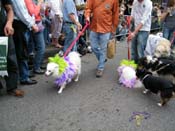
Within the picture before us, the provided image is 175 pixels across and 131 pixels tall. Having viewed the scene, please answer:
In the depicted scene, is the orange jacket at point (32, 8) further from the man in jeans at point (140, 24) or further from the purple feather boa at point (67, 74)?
the man in jeans at point (140, 24)

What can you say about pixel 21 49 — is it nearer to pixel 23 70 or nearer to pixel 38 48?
pixel 23 70

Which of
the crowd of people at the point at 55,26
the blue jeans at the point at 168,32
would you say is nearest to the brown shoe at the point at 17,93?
the crowd of people at the point at 55,26

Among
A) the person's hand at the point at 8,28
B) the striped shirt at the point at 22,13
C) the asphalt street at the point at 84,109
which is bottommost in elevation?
the asphalt street at the point at 84,109

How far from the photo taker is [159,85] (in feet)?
14.5

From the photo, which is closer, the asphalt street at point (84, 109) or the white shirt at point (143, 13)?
the asphalt street at point (84, 109)

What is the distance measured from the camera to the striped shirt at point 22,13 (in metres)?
4.45

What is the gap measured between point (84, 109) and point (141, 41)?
2.34 metres

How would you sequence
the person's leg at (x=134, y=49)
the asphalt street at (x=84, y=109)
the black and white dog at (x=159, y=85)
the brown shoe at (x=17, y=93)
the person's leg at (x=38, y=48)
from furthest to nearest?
the person's leg at (x=134, y=49) → the person's leg at (x=38, y=48) → the brown shoe at (x=17, y=93) → the black and white dog at (x=159, y=85) → the asphalt street at (x=84, y=109)

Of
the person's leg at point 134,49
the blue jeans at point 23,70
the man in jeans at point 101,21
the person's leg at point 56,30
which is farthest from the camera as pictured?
the person's leg at point 56,30

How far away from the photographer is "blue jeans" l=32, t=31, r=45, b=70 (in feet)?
18.0

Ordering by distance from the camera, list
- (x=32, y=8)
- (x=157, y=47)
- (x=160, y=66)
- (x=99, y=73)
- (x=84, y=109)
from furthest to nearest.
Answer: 1. (x=157, y=47)
2. (x=99, y=73)
3. (x=160, y=66)
4. (x=32, y=8)
5. (x=84, y=109)

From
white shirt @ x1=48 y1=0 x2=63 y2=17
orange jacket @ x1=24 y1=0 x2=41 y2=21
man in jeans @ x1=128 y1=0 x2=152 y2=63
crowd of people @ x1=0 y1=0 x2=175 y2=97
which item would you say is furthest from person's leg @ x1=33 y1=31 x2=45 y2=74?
man in jeans @ x1=128 y1=0 x2=152 y2=63

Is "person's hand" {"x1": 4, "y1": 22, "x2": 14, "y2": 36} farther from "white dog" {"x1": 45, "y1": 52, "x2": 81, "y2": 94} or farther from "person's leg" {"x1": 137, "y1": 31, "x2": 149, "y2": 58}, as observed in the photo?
"person's leg" {"x1": 137, "y1": 31, "x2": 149, "y2": 58}

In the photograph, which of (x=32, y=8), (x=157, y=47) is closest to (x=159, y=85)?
(x=157, y=47)
